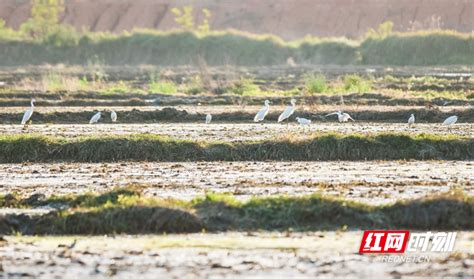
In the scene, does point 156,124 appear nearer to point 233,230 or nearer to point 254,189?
point 254,189

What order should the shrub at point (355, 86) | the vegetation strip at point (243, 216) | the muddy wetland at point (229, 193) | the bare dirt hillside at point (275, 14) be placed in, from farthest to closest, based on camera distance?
the bare dirt hillside at point (275, 14), the shrub at point (355, 86), the vegetation strip at point (243, 216), the muddy wetland at point (229, 193)

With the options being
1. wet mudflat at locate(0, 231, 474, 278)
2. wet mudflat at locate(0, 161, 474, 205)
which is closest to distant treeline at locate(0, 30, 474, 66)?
wet mudflat at locate(0, 161, 474, 205)

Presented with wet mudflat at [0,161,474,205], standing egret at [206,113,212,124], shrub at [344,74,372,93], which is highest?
wet mudflat at [0,161,474,205]

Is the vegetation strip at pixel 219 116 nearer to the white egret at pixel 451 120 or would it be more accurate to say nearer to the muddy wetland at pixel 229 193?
the muddy wetland at pixel 229 193

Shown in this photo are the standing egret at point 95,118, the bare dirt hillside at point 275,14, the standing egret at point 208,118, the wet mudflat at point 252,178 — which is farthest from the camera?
the bare dirt hillside at point 275,14

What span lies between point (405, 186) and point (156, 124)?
13133 mm

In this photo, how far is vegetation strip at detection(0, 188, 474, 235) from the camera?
1445 cm

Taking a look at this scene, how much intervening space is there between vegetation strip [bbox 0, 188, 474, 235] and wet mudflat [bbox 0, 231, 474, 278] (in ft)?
1.33

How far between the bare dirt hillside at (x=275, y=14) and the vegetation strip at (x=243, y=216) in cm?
9695

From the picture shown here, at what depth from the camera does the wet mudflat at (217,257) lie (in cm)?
1191

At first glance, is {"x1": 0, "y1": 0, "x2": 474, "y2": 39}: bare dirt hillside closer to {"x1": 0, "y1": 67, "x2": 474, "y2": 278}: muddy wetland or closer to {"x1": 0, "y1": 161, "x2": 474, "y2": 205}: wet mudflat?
{"x1": 0, "y1": 67, "x2": 474, "y2": 278}: muddy wetland

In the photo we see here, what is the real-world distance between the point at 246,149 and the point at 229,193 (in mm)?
6150

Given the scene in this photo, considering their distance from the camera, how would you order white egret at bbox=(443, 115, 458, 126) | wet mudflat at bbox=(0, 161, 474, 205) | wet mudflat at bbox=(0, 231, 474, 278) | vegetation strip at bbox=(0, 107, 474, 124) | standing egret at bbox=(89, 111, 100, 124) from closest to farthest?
wet mudflat at bbox=(0, 231, 474, 278)
wet mudflat at bbox=(0, 161, 474, 205)
white egret at bbox=(443, 115, 458, 126)
standing egret at bbox=(89, 111, 100, 124)
vegetation strip at bbox=(0, 107, 474, 124)

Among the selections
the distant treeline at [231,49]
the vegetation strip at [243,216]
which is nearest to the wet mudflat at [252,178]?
the vegetation strip at [243,216]
